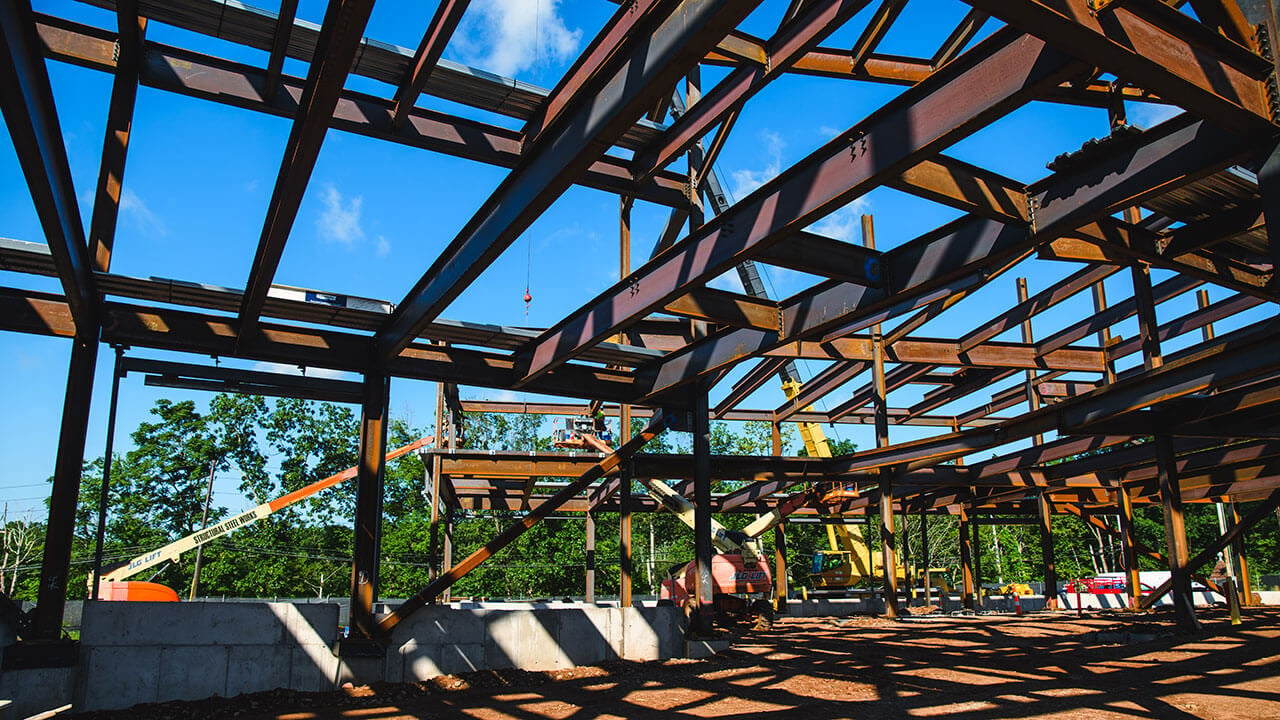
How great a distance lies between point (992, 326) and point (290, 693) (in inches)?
667

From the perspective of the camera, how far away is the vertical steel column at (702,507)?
14547 mm

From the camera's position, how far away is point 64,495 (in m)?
9.99

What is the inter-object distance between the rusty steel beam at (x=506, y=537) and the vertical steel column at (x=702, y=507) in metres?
0.79

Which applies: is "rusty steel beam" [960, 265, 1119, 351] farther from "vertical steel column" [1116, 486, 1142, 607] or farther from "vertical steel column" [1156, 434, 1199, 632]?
"vertical steel column" [1116, 486, 1142, 607]

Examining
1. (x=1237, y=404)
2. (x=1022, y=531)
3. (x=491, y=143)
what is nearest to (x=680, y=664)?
(x=491, y=143)

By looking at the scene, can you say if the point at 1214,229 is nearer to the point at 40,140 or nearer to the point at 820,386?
the point at 40,140

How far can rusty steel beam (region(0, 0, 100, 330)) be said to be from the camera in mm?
5672

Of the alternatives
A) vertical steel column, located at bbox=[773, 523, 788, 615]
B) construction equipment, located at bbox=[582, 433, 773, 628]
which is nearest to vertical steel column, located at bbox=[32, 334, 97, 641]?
construction equipment, located at bbox=[582, 433, 773, 628]

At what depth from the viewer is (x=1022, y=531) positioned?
64.8 m

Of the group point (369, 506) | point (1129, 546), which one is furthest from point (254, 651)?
point (1129, 546)

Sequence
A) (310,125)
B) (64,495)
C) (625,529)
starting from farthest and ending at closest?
1. (625,529)
2. (64,495)
3. (310,125)

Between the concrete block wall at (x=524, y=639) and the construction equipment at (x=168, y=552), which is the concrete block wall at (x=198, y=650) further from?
the construction equipment at (x=168, y=552)

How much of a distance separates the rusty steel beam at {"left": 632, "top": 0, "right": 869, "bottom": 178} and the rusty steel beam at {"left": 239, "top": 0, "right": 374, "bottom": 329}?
3.79 meters

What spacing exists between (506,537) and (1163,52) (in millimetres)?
10078
